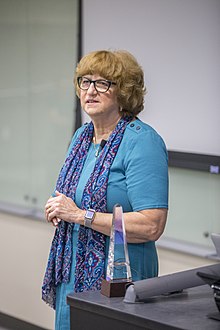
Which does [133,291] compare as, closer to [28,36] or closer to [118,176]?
[118,176]

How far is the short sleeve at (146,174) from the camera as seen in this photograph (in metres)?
2.79

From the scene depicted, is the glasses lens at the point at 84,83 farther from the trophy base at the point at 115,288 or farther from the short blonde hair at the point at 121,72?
the trophy base at the point at 115,288

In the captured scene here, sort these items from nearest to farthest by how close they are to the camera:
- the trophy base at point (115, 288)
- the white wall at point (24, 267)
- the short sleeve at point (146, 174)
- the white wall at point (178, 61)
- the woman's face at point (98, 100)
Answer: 1. the trophy base at point (115, 288)
2. the short sleeve at point (146, 174)
3. the woman's face at point (98, 100)
4. the white wall at point (178, 61)
5. the white wall at point (24, 267)

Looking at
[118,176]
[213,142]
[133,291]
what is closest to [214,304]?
[133,291]

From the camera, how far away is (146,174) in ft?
9.20

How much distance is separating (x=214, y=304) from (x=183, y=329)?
276 mm

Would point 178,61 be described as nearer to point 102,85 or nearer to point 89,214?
point 102,85

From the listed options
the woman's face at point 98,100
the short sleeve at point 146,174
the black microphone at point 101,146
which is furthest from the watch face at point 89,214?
the woman's face at point 98,100

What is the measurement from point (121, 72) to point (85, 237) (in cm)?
60

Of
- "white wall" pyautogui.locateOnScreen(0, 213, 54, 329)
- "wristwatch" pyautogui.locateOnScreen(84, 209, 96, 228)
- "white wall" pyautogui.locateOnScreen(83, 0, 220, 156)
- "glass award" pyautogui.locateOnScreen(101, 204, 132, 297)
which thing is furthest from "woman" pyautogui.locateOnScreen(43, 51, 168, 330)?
"white wall" pyautogui.locateOnScreen(0, 213, 54, 329)

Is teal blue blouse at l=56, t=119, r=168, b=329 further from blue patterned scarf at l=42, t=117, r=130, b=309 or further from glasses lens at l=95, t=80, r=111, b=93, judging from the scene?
glasses lens at l=95, t=80, r=111, b=93

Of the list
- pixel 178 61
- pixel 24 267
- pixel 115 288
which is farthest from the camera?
pixel 24 267

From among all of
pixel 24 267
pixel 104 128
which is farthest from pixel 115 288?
pixel 24 267

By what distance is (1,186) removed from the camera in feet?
17.7
